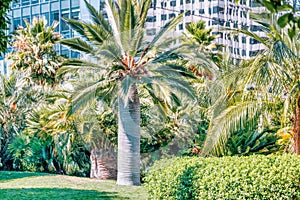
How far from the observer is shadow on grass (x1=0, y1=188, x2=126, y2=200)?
19.2 m

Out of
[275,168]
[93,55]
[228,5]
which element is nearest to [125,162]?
[93,55]

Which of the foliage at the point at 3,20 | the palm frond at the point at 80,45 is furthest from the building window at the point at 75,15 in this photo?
the foliage at the point at 3,20

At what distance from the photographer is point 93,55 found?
73.2 feet

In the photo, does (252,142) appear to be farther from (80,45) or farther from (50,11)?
(50,11)

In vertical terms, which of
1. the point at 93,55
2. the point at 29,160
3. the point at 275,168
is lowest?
the point at 29,160

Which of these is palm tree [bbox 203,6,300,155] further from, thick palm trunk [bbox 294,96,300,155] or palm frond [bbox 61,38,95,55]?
palm frond [bbox 61,38,95,55]

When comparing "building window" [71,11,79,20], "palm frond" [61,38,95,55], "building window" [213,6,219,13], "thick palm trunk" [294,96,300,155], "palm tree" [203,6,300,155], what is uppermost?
"building window" [213,6,219,13]

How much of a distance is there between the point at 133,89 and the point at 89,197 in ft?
15.9

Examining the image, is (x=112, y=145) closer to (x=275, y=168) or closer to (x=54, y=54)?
(x=54, y=54)

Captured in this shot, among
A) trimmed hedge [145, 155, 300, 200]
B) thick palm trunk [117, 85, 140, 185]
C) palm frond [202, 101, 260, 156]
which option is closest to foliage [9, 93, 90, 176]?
thick palm trunk [117, 85, 140, 185]

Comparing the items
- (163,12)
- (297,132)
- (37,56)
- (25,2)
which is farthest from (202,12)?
(297,132)

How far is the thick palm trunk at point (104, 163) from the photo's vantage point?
25484 millimetres

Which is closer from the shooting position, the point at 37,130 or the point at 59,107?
the point at 59,107

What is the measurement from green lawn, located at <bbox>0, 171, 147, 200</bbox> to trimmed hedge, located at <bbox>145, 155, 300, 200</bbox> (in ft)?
16.0
